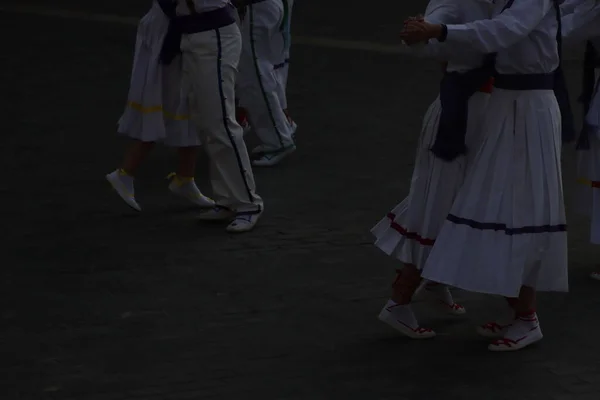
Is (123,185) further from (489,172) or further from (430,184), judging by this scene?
(489,172)

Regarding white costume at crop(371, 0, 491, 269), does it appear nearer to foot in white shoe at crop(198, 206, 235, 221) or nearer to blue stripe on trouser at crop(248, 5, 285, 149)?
foot in white shoe at crop(198, 206, 235, 221)

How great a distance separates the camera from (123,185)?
27.4 ft

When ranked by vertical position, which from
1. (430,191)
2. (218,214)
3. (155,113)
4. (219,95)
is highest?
(430,191)

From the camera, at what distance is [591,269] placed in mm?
7402

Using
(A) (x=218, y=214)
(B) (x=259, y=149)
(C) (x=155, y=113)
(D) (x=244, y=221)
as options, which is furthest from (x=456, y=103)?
(B) (x=259, y=149)

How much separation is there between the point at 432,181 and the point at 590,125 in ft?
5.27

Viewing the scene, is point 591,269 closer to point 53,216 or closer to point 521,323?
point 521,323

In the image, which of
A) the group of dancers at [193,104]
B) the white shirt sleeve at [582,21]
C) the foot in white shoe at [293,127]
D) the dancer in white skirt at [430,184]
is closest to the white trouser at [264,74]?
the group of dancers at [193,104]

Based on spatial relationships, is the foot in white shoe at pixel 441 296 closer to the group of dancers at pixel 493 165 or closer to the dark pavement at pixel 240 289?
the dark pavement at pixel 240 289

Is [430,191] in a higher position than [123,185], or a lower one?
higher

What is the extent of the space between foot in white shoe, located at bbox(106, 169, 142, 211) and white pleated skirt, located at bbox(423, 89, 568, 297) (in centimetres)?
296

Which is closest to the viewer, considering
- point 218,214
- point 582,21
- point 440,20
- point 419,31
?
Result: point 419,31

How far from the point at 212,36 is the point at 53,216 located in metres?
1.62

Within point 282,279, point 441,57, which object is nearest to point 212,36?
point 282,279
